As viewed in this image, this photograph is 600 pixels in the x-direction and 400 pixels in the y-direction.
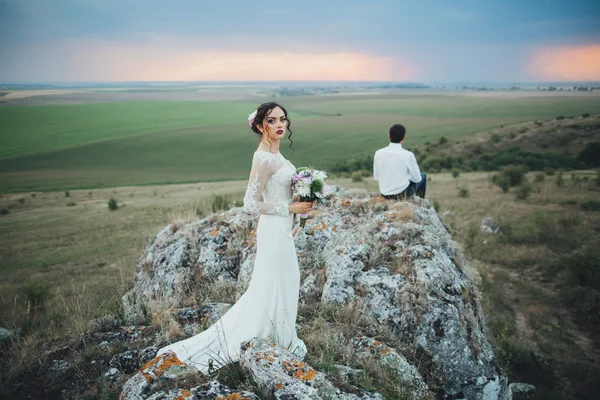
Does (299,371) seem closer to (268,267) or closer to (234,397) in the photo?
(234,397)

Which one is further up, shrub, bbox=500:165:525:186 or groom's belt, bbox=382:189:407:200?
groom's belt, bbox=382:189:407:200

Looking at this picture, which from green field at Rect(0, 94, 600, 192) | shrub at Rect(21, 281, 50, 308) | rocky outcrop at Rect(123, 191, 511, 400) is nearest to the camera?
rocky outcrop at Rect(123, 191, 511, 400)

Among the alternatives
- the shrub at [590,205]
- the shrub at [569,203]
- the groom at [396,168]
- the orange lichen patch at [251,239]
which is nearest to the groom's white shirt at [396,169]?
the groom at [396,168]

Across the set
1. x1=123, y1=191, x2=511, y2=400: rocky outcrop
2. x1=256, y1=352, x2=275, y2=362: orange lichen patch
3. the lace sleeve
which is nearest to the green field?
x1=123, y1=191, x2=511, y2=400: rocky outcrop

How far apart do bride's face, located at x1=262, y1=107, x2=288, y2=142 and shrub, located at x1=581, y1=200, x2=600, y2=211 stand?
1576cm

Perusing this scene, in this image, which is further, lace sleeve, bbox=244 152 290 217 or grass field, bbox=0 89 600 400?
grass field, bbox=0 89 600 400

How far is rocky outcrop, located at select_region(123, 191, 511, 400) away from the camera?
4.71 meters

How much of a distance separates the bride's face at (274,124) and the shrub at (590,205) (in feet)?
51.7

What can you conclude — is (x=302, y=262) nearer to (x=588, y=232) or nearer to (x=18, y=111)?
(x=588, y=232)

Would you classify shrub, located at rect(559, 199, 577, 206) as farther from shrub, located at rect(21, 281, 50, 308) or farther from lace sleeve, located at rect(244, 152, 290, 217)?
shrub, located at rect(21, 281, 50, 308)

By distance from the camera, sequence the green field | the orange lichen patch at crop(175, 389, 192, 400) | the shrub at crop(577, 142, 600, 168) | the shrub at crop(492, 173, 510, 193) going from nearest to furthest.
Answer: the orange lichen patch at crop(175, 389, 192, 400) < the shrub at crop(492, 173, 510, 193) < the shrub at crop(577, 142, 600, 168) < the green field

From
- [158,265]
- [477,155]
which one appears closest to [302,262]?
[158,265]

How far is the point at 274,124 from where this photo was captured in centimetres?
432

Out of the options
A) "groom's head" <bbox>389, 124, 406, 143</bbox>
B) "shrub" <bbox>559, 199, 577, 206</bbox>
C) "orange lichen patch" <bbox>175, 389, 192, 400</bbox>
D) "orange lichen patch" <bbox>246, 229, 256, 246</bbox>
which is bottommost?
"shrub" <bbox>559, 199, 577, 206</bbox>
